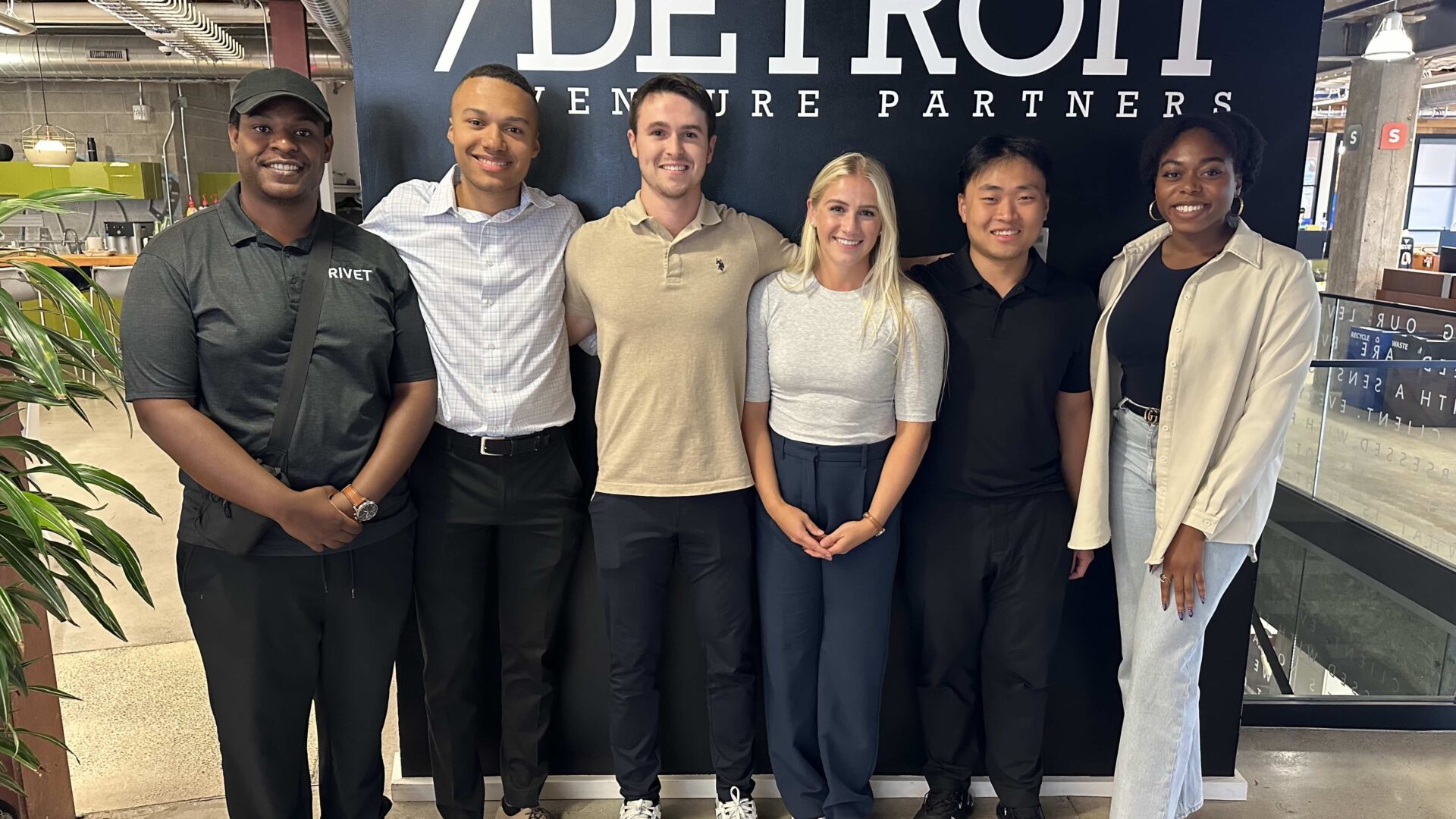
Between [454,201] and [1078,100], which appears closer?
[454,201]

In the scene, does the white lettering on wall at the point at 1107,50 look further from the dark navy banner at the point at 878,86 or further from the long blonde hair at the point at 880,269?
the long blonde hair at the point at 880,269

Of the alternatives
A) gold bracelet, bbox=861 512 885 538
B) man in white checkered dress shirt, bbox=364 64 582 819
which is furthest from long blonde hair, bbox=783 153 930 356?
man in white checkered dress shirt, bbox=364 64 582 819

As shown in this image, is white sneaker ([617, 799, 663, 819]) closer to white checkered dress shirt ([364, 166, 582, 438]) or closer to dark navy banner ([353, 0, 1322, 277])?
white checkered dress shirt ([364, 166, 582, 438])

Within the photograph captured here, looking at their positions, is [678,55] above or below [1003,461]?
above

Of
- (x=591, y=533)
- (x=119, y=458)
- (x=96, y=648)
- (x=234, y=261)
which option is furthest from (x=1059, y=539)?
(x=119, y=458)

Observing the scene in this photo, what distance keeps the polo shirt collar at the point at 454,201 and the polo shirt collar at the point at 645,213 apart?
20 centimetres

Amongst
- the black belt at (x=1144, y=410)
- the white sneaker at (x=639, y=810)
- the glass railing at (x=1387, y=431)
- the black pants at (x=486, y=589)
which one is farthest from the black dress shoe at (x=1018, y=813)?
the glass railing at (x=1387, y=431)

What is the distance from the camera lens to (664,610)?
2533mm

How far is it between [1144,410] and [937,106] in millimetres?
914

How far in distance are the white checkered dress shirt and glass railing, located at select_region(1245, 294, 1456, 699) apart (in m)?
2.77

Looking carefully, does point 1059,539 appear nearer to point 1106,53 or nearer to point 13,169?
point 1106,53

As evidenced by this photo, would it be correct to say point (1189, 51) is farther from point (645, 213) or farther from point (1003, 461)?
point (645, 213)

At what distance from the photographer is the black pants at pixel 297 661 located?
79.7 inches

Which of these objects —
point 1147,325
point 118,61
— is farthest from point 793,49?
point 118,61
